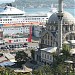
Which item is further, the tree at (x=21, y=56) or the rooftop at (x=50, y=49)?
the tree at (x=21, y=56)

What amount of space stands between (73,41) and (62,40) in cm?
93

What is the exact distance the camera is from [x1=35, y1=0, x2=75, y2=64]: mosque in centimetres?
3206

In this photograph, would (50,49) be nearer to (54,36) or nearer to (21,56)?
(54,36)

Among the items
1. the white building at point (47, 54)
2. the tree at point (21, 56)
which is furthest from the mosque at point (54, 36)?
the tree at point (21, 56)

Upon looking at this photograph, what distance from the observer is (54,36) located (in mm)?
33594

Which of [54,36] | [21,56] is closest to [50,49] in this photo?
[54,36]

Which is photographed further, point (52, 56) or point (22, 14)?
point (22, 14)

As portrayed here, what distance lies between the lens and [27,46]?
1714 inches

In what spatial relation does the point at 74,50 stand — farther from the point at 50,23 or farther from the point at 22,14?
the point at 22,14

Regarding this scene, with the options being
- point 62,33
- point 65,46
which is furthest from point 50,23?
point 65,46

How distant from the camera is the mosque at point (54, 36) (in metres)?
32.1

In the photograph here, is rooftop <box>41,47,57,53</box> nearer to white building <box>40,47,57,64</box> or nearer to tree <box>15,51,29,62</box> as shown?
white building <box>40,47,57,64</box>

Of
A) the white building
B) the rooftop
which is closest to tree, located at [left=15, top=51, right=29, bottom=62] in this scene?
the white building

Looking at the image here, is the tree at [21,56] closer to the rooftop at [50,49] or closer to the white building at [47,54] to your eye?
the white building at [47,54]
